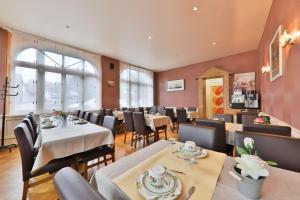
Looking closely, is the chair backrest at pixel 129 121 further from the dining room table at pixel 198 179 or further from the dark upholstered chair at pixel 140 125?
the dining room table at pixel 198 179

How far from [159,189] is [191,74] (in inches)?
264

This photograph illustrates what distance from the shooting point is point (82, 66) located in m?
5.13

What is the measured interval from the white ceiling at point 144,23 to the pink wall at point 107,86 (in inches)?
32.8

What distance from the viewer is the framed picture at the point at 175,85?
23.6ft

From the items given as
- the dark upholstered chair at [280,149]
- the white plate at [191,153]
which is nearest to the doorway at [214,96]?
the dark upholstered chair at [280,149]

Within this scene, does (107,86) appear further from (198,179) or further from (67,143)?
(198,179)

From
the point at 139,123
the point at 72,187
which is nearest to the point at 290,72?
the point at 72,187

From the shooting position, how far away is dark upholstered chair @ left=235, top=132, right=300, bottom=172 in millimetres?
968

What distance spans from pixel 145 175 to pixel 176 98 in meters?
6.84

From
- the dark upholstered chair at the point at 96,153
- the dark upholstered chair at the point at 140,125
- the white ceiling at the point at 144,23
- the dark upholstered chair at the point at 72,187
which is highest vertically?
the white ceiling at the point at 144,23

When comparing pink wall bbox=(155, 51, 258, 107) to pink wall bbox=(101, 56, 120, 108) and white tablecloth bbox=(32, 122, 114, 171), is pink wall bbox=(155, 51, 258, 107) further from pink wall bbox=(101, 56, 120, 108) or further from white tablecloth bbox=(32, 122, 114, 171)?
white tablecloth bbox=(32, 122, 114, 171)

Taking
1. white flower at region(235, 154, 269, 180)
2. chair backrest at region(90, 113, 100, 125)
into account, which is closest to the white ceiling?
chair backrest at region(90, 113, 100, 125)

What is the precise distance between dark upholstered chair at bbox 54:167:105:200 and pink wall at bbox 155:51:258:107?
20.5 ft

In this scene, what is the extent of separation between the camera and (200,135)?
1400 millimetres
